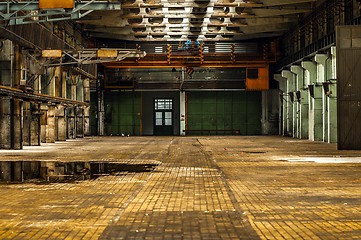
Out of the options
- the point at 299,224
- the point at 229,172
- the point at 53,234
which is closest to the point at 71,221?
the point at 53,234

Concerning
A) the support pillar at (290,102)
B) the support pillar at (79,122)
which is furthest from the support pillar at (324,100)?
the support pillar at (79,122)

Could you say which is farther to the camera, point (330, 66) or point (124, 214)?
point (330, 66)

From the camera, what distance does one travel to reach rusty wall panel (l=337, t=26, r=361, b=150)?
88.2ft

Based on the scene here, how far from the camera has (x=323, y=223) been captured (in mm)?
7945

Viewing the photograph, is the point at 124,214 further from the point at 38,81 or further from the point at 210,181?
the point at 38,81

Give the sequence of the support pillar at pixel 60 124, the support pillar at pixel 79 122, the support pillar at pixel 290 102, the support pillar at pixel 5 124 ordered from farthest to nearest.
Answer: the support pillar at pixel 290 102
the support pillar at pixel 79 122
the support pillar at pixel 60 124
the support pillar at pixel 5 124

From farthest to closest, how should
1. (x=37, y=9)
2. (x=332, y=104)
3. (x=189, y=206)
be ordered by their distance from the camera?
(x=332, y=104), (x=37, y=9), (x=189, y=206)

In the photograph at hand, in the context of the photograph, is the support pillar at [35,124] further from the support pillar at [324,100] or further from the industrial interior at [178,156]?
the support pillar at [324,100]

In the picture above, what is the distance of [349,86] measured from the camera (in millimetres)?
27141

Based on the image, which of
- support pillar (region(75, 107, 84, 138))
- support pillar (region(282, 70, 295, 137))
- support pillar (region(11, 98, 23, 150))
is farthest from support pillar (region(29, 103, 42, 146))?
support pillar (region(282, 70, 295, 137))

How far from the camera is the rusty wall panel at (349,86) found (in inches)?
1059

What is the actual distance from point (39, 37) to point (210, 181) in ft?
69.6

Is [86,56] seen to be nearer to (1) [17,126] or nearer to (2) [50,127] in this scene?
(2) [50,127]

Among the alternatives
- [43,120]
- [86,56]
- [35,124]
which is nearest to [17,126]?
[35,124]
